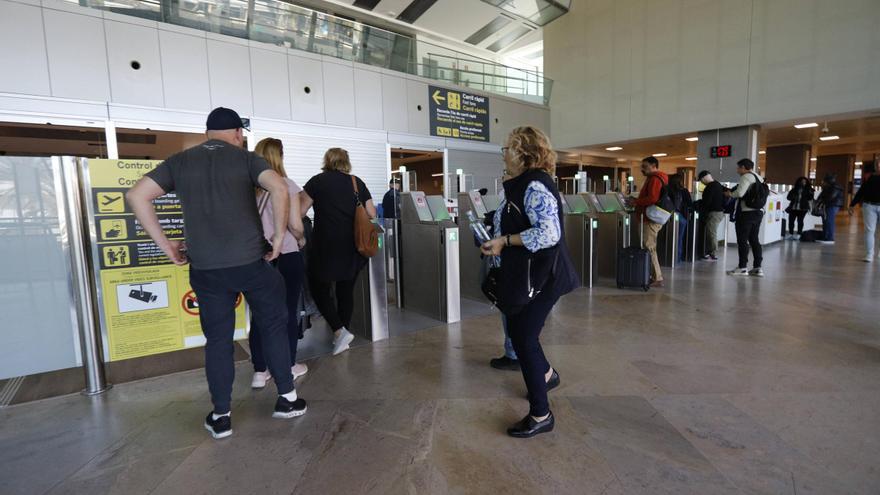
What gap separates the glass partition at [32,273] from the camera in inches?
99.6

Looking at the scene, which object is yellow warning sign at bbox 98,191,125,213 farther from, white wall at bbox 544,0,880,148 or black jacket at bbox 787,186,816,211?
black jacket at bbox 787,186,816,211

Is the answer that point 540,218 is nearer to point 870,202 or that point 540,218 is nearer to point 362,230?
point 362,230

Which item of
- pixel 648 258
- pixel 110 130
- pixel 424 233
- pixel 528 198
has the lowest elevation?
pixel 648 258

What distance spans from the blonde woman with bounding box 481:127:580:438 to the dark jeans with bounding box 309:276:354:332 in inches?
60.9

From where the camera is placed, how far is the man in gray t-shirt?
74.9 inches

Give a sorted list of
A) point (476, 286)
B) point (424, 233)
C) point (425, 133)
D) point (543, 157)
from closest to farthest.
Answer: point (543, 157) < point (424, 233) < point (476, 286) < point (425, 133)

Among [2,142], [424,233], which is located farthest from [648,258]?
[2,142]

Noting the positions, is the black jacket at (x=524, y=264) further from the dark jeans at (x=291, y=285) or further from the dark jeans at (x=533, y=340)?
the dark jeans at (x=291, y=285)

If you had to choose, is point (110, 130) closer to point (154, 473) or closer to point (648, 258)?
point (154, 473)

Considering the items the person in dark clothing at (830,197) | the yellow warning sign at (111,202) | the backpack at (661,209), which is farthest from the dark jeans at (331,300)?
the person in dark clothing at (830,197)

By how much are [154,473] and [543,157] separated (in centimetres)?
221

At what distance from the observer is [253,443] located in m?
2.05

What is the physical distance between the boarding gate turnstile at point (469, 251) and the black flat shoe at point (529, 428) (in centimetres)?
283

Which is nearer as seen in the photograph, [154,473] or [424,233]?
[154,473]
